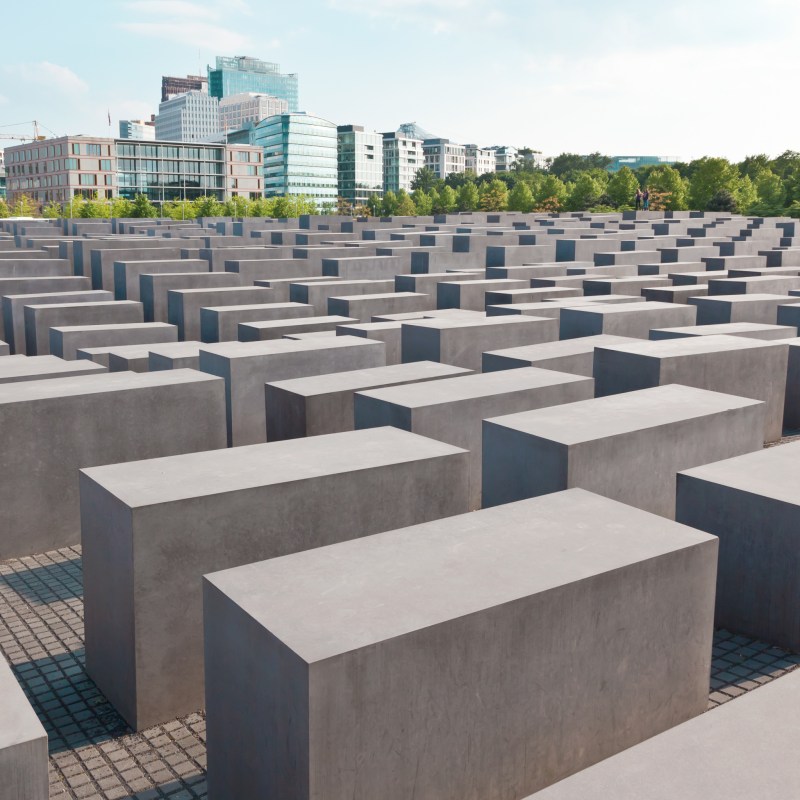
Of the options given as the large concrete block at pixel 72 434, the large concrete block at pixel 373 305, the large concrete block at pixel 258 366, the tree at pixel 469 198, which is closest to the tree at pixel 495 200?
the tree at pixel 469 198

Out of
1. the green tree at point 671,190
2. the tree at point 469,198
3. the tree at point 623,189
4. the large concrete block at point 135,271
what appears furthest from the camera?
the tree at point 469,198

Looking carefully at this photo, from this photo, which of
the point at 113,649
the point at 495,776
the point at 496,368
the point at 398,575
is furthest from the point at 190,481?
the point at 496,368

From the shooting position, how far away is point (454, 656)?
5055mm

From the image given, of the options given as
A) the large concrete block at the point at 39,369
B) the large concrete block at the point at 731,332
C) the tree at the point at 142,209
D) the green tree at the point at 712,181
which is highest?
the green tree at the point at 712,181

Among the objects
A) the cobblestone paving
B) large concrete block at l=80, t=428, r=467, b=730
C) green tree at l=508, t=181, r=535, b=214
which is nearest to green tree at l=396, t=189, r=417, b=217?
green tree at l=508, t=181, r=535, b=214

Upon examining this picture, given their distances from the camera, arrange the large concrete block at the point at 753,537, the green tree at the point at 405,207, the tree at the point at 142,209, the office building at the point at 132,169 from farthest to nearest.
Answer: the office building at the point at 132,169, the green tree at the point at 405,207, the tree at the point at 142,209, the large concrete block at the point at 753,537

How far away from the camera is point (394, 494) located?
763cm

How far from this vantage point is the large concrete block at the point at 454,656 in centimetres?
477

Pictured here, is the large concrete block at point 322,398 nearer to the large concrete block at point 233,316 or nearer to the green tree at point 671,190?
the large concrete block at point 233,316

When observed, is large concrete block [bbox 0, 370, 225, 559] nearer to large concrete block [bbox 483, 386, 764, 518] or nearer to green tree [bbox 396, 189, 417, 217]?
large concrete block [bbox 483, 386, 764, 518]

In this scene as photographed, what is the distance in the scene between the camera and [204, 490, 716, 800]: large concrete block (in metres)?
4.77

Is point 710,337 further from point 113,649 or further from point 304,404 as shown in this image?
point 113,649

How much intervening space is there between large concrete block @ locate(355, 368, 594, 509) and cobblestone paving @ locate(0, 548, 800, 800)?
3570mm

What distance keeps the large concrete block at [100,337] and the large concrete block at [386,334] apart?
135 inches
